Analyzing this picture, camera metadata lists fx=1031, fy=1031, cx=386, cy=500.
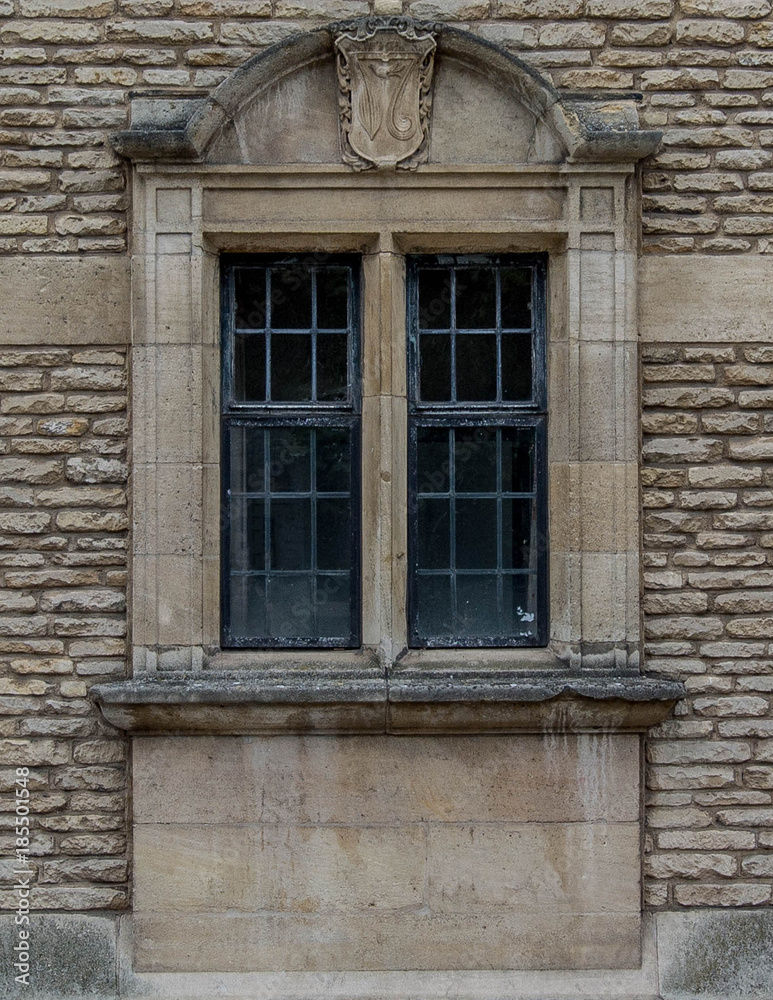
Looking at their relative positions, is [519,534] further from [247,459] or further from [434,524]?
[247,459]

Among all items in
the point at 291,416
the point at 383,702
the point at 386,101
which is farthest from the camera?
the point at 291,416

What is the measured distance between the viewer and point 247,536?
4680 mm

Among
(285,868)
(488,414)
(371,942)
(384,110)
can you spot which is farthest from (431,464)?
(371,942)

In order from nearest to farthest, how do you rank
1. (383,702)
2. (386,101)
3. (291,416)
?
(383,702) → (386,101) → (291,416)

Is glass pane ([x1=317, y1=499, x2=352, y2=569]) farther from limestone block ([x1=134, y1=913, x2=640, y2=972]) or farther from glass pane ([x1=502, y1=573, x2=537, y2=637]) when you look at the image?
limestone block ([x1=134, y1=913, x2=640, y2=972])

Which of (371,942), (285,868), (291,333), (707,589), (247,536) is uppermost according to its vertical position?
(291,333)

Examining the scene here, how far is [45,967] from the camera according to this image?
4457 millimetres

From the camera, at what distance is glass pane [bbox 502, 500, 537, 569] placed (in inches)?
184

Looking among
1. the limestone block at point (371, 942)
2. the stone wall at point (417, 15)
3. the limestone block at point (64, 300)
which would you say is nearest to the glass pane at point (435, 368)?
the stone wall at point (417, 15)

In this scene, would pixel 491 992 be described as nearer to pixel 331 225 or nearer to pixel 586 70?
pixel 331 225

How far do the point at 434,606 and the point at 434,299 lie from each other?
1.40 meters

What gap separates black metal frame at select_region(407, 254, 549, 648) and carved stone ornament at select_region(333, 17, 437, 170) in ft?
1.60

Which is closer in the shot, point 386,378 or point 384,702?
point 384,702

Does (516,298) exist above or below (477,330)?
above
